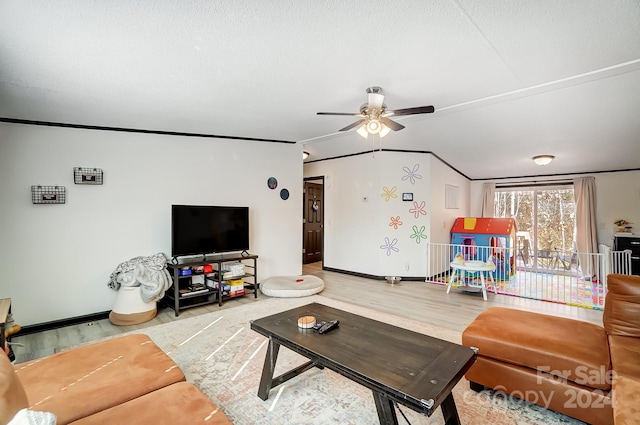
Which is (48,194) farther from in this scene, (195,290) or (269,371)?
(269,371)

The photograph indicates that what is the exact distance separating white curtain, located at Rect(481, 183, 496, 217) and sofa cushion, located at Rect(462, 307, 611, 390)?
5.93 metres

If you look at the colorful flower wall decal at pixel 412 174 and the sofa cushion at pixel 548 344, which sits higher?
the colorful flower wall decal at pixel 412 174

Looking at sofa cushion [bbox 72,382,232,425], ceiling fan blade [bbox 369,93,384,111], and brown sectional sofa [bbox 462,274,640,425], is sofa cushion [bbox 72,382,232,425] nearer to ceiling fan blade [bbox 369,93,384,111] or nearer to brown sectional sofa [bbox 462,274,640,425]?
brown sectional sofa [bbox 462,274,640,425]

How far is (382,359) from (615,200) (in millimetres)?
7392

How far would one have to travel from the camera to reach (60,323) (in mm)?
3566

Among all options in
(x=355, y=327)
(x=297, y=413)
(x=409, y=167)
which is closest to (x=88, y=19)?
(x=355, y=327)

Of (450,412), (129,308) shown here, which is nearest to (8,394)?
(450,412)

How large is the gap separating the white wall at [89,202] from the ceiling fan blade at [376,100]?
2.64 metres

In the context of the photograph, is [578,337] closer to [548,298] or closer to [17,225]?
[548,298]

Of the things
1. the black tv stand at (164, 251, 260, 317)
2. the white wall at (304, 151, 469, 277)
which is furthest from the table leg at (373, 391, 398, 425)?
the white wall at (304, 151, 469, 277)

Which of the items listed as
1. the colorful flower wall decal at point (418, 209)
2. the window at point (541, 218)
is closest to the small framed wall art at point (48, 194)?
the colorful flower wall decal at point (418, 209)

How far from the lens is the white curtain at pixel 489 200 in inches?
303

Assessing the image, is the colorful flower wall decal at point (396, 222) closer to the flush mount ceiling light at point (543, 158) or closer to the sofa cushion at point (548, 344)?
the flush mount ceiling light at point (543, 158)

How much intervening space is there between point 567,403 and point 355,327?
1346mm
